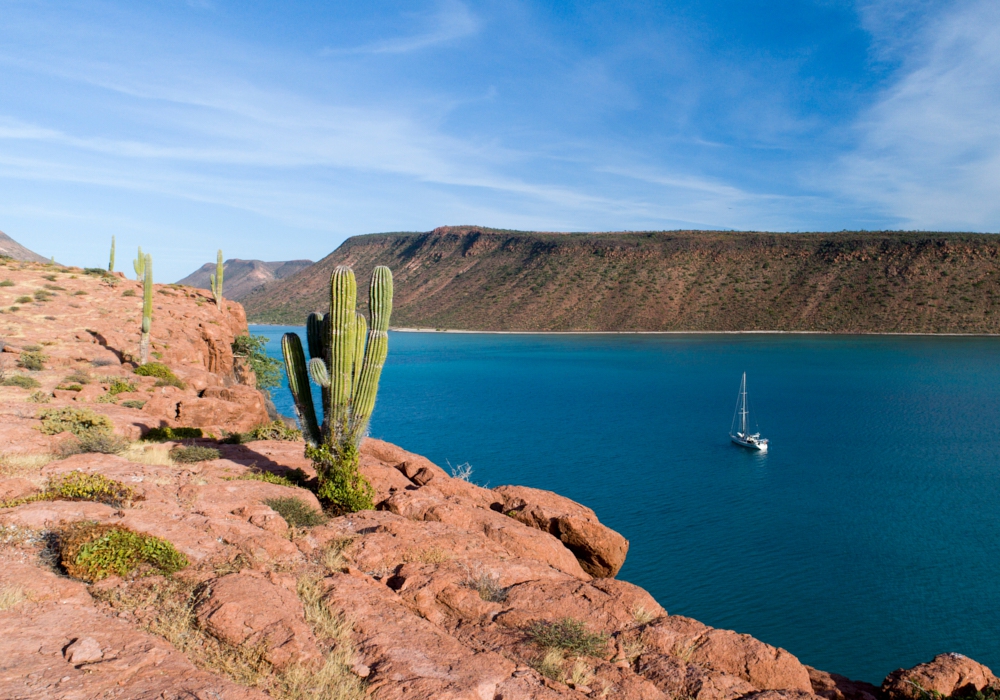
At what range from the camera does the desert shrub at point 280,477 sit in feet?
41.3

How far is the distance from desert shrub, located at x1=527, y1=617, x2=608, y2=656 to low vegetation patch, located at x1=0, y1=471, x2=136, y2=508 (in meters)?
6.85

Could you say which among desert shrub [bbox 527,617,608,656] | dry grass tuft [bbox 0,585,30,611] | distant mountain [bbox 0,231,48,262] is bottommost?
desert shrub [bbox 527,617,608,656]

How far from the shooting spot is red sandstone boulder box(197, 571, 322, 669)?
21.5 ft

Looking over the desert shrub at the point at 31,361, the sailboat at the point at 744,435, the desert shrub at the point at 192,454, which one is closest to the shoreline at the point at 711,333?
the sailboat at the point at 744,435

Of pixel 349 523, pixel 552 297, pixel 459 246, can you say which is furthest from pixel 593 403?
pixel 459 246

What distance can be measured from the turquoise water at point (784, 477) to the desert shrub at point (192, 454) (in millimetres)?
11793

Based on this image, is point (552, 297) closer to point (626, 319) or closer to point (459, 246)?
point (626, 319)

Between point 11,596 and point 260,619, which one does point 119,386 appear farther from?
point 260,619

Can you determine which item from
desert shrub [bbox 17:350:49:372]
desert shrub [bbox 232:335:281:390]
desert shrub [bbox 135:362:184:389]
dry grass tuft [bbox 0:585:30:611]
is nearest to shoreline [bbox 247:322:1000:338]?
desert shrub [bbox 232:335:281:390]

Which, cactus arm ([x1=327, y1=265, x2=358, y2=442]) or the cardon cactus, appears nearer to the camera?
the cardon cactus

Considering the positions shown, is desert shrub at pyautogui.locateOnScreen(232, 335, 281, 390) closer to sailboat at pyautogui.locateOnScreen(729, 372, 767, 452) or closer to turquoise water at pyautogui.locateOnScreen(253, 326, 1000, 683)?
turquoise water at pyautogui.locateOnScreen(253, 326, 1000, 683)

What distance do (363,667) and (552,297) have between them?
365 ft

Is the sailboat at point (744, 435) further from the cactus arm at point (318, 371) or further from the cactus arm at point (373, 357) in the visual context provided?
the cactus arm at point (318, 371)

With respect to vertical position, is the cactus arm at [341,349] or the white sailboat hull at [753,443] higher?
the cactus arm at [341,349]
